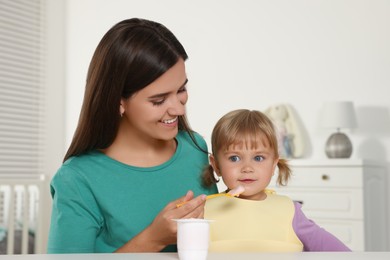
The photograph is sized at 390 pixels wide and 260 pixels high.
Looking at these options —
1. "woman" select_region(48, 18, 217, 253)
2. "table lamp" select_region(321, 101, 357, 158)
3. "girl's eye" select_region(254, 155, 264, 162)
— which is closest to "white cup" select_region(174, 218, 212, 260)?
"woman" select_region(48, 18, 217, 253)

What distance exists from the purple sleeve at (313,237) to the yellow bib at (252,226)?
1 cm

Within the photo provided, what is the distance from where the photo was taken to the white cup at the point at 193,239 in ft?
3.08

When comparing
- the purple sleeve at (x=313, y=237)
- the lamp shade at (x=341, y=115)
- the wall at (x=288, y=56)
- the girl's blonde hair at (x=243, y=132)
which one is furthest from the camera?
the wall at (x=288, y=56)

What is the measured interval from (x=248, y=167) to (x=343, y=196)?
2.06 meters

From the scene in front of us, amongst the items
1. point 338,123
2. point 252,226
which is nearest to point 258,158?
point 252,226

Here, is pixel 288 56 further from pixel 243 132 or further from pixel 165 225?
pixel 165 225

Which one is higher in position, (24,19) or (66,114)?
Answer: (24,19)

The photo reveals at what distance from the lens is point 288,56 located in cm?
411

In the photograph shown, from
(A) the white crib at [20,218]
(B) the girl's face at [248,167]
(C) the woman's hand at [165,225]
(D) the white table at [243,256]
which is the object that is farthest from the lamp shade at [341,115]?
(D) the white table at [243,256]

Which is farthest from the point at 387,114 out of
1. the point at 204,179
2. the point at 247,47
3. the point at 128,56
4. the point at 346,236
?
the point at 128,56

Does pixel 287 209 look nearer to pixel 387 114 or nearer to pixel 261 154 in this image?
pixel 261 154

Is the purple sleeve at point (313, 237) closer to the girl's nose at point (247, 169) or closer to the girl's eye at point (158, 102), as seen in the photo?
the girl's nose at point (247, 169)

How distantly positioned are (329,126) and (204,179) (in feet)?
6.99

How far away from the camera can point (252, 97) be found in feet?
13.8
